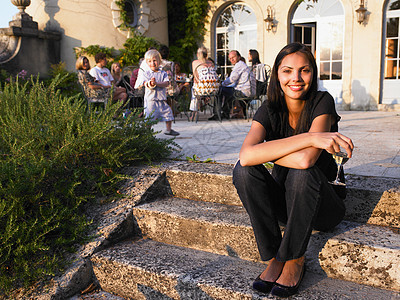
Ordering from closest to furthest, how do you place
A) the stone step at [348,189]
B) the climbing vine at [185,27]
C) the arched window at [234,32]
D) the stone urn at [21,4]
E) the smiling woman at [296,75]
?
the smiling woman at [296,75] < the stone step at [348,189] < the stone urn at [21,4] < the arched window at [234,32] < the climbing vine at [185,27]

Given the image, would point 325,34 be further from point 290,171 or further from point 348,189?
point 290,171

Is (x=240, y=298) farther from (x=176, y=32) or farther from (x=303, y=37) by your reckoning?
(x=176, y=32)

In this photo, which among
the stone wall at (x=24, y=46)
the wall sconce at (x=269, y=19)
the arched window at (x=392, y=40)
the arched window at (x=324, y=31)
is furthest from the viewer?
the wall sconce at (x=269, y=19)

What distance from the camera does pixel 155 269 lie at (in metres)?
2.03

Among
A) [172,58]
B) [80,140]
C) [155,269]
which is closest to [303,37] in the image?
[172,58]

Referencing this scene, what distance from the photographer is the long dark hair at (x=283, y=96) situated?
197cm

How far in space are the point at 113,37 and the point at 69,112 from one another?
26.9 feet

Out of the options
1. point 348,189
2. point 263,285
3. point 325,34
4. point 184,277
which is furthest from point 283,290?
point 325,34

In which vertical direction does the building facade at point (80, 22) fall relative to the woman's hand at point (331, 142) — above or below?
above

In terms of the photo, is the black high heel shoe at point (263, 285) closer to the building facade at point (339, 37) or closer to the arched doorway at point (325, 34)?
the building facade at point (339, 37)

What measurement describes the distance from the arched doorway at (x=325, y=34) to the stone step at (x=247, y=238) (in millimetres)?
8202

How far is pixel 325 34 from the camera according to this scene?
9.71 m

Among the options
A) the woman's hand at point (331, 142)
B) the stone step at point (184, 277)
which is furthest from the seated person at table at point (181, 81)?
the woman's hand at point (331, 142)

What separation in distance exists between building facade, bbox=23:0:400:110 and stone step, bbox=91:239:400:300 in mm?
8291
